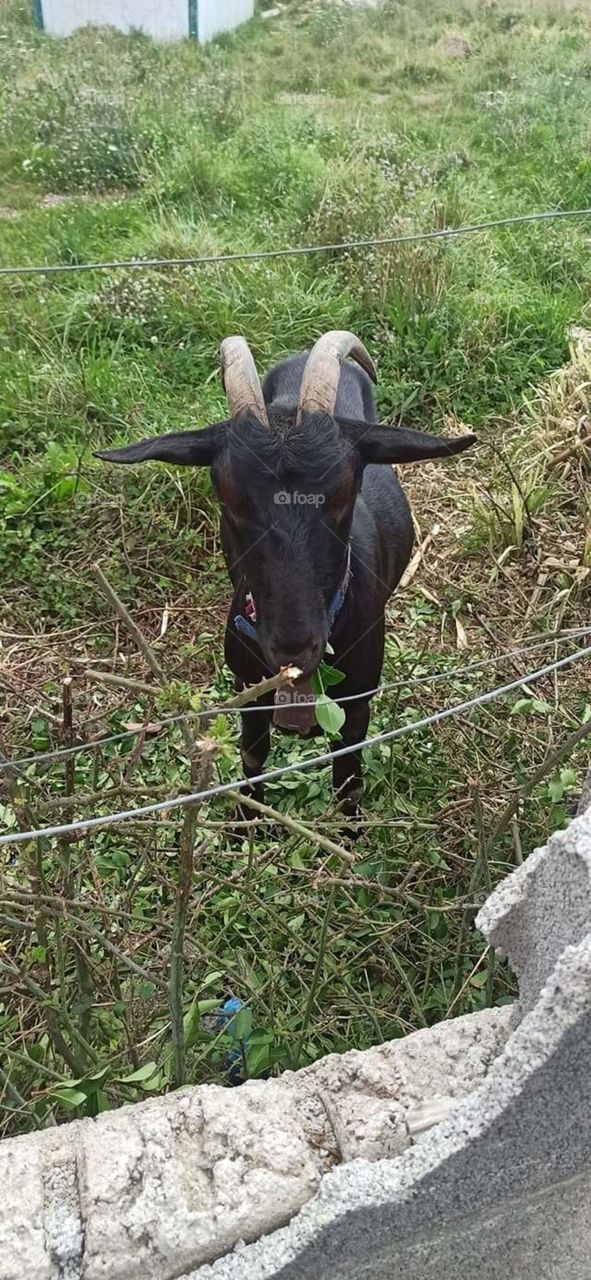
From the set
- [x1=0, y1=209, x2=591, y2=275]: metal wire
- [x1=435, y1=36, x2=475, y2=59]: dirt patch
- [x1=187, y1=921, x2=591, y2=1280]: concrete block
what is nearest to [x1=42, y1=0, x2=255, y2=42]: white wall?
[x1=435, y1=36, x2=475, y2=59]: dirt patch

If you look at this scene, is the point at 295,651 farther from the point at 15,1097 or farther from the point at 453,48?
the point at 453,48

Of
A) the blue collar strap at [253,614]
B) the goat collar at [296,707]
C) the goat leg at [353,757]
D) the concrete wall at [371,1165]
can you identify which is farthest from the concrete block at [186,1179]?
the goat leg at [353,757]

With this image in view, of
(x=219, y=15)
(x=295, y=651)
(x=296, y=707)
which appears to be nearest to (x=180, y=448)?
(x=295, y=651)

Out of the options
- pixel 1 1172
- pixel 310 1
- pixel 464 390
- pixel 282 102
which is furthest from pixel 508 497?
pixel 310 1

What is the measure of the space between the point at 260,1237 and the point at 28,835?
66 cm

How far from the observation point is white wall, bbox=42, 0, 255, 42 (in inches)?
444

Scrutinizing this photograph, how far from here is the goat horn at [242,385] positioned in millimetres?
2539

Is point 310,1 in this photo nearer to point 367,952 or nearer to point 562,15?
point 562,15

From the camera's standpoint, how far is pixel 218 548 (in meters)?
4.26

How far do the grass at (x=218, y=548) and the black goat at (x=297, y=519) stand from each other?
0.34 meters

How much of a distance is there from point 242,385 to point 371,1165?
186 cm

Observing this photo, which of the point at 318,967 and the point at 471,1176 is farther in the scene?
the point at 318,967

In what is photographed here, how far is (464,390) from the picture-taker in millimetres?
5188

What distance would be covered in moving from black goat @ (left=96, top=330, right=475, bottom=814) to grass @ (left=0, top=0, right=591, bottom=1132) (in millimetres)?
338
